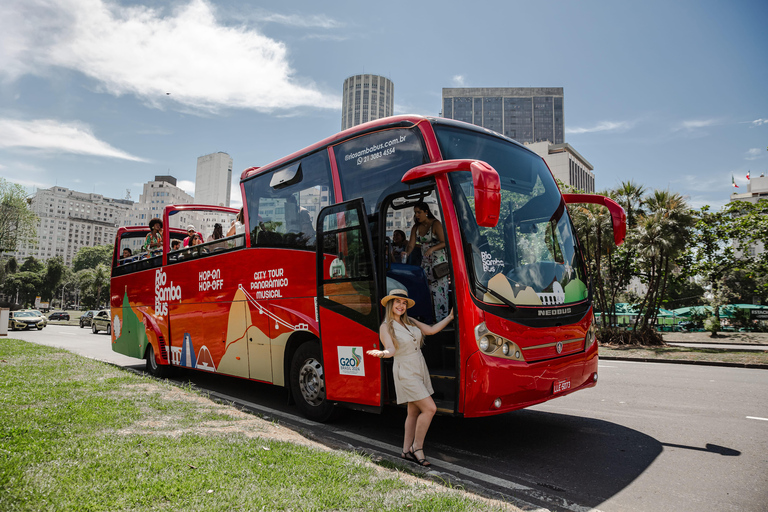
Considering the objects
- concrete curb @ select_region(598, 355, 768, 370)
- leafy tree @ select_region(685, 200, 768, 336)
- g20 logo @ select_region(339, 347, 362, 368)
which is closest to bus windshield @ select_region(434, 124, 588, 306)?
g20 logo @ select_region(339, 347, 362, 368)

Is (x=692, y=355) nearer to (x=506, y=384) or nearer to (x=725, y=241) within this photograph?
(x=725, y=241)

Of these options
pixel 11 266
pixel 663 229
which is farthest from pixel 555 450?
pixel 11 266

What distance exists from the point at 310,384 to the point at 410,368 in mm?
2371

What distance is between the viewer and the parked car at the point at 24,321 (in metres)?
33.8

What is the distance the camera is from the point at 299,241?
6.76m

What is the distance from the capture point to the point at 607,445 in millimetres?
5406

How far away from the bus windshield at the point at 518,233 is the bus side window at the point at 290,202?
2.00m

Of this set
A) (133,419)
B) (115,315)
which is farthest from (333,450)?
(115,315)

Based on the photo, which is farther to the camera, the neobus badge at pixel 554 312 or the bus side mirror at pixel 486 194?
the neobus badge at pixel 554 312

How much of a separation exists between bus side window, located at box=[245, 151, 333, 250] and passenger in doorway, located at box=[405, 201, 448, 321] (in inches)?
48.2

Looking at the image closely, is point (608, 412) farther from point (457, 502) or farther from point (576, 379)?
point (457, 502)

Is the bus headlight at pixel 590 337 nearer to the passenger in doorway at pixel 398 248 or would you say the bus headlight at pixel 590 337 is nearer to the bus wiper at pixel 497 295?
the bus wiper at pixel 497 295

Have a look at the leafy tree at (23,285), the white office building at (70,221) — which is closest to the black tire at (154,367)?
the leafy tree at (23,285)

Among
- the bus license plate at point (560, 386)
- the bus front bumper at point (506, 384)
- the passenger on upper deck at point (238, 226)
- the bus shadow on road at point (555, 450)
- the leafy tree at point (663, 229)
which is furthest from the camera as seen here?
the leafy tree at point (663, 229)
